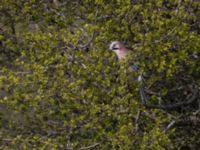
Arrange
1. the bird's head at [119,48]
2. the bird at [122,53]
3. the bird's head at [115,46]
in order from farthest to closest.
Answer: the bird's head at [115,46]
the bird's head at [119,48]
the bird at [122,53]

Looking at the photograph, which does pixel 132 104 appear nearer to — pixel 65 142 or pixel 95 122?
pixel 95 122

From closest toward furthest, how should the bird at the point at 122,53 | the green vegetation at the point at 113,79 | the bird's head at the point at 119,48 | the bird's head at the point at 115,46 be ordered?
the green vegetation at the point at 113,79
the bird at the point at 122,53
the bird's head at the point at 119,48
the bird's head at the point at 115,46

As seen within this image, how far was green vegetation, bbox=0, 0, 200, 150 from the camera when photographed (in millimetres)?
8102

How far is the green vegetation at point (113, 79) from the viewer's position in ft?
26.6

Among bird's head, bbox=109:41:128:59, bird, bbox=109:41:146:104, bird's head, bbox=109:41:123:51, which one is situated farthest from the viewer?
bird's head, bbox=109:41:123:51

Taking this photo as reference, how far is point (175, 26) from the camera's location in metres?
8.18

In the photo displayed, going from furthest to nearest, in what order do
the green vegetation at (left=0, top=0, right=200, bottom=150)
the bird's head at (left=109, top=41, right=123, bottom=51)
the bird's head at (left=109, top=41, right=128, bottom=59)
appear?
the bird's head at (left=109, top=41, right=123, bottom=51), the bird's head at (left=109, top=41, right=128, bottom=59), the green vegetation at (left=0, top=0, right=200, bottom=150)

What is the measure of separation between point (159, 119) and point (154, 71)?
2.20 feet

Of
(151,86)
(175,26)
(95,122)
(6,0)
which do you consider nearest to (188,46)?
(175,26)

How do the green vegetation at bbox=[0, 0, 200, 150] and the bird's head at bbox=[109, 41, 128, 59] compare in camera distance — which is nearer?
the green vegetation at bbox=[0, 0, 200, 150]

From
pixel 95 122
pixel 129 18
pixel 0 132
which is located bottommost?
pixel 0 132

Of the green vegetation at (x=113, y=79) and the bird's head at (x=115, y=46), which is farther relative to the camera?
the bird's head at (x=115, y=46)

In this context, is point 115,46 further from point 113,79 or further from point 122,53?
point 113,79

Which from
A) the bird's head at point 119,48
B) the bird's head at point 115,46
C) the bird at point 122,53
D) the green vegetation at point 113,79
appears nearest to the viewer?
the green vegetation at point 113,79
